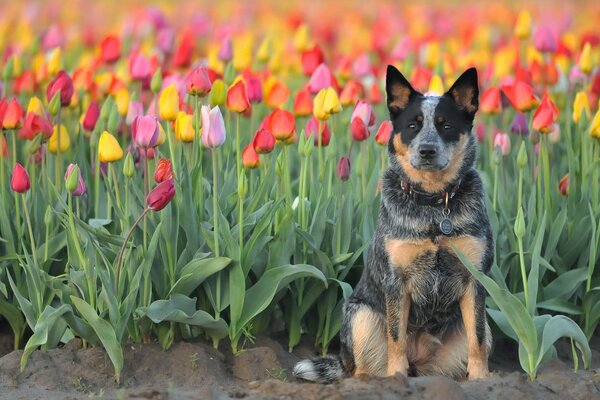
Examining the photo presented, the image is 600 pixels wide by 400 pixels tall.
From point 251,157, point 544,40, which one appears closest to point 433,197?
point 251,157

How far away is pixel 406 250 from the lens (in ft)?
15.1

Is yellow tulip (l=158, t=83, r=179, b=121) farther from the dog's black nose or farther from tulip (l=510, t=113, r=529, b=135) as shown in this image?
tulip (l=510, t=113, r=529, b=135)

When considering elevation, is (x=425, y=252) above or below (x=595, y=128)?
below

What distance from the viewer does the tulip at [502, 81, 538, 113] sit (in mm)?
5629

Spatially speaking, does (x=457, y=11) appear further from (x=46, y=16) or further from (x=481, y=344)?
(x=481, y=344)

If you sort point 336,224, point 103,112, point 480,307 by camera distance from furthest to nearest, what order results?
point 103,112, point 336,224, point 480,307

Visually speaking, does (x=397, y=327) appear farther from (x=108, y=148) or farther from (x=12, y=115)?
(x=12, y=115)

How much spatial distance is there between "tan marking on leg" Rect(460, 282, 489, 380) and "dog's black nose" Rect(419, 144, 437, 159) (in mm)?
575

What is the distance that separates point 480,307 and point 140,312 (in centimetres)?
144

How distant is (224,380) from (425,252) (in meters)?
1.04

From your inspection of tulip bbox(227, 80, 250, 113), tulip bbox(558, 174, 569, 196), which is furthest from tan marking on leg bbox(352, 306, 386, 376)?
tulip bbox(558, 174, 569, 196)

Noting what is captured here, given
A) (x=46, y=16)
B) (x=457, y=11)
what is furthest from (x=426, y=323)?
(x=457, y=11)

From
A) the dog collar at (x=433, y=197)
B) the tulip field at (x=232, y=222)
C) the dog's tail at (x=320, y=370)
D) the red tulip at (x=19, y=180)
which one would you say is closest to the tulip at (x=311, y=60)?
the tulip field at (x=232, y=222)

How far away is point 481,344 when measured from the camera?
467 cm
